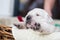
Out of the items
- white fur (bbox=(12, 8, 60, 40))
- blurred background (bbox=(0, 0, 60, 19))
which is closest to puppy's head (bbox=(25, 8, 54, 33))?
white fur (bbox=(12, 8, 60, 40))

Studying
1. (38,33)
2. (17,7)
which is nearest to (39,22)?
(38,33)

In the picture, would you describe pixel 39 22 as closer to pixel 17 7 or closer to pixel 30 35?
pixel 30 35

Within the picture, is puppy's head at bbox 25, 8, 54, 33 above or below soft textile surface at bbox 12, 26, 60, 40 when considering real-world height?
above

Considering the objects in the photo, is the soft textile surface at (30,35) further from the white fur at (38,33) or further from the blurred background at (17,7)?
the blurred background at (17,7)

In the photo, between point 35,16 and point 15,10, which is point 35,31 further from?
point 15,10

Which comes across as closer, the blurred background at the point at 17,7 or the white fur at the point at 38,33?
the white fur at the point at 38,33

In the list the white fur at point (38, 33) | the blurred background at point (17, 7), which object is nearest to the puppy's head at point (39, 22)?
the white fur at point (38, 33)

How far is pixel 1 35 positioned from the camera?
0.42m

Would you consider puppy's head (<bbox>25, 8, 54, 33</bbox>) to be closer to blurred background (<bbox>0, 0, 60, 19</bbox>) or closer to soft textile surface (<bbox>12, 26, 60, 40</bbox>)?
soft textile surface (<bbox>12, 26, 60, 40</bbox>)

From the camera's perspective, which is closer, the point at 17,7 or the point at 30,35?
the point at 30,35

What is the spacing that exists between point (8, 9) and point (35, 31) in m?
1.21

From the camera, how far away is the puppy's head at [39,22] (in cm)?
47

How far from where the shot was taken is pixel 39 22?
0.47m

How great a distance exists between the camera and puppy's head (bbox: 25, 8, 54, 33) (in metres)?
0.47
